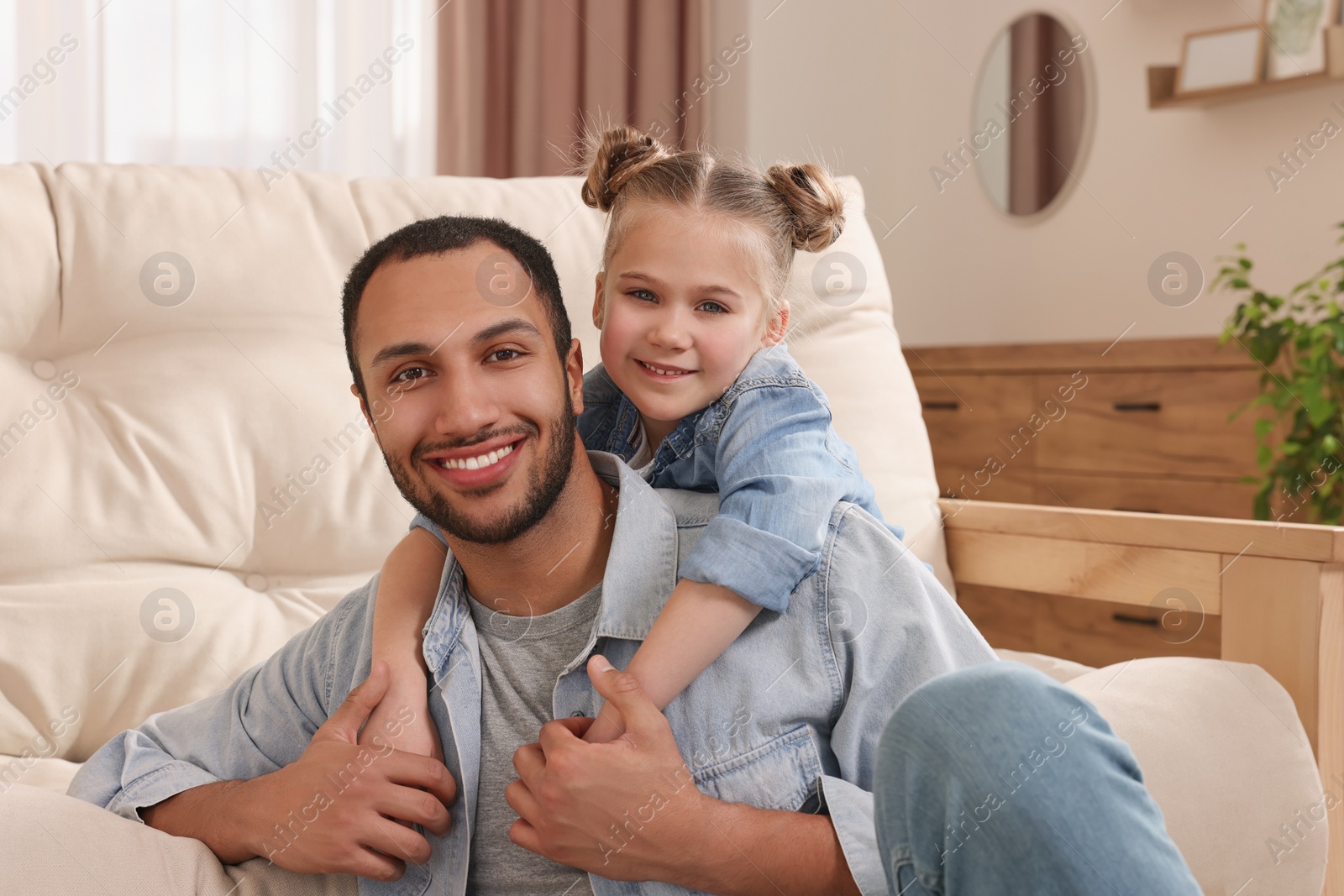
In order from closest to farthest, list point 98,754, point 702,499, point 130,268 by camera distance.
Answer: point 98,754
point 702,499
point 130,268

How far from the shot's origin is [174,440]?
4.31 feet

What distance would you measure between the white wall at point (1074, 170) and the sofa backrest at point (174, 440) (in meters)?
1.65

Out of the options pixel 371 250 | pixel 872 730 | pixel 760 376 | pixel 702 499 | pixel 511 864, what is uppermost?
pixel 371 250

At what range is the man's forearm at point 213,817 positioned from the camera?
879 mm

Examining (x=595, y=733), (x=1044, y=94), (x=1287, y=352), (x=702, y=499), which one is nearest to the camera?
(x=595, y=733)

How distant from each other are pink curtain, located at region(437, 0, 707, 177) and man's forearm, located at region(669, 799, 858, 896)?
85.1 inches

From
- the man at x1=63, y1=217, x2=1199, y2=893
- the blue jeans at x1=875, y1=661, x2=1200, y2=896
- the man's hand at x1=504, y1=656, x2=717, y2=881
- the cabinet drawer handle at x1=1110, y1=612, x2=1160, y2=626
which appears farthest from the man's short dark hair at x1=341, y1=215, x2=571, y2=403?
the cabinet drawer handle at x1=1110, y1=612, x2=1160, y2=626

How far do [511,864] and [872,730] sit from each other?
321 mm

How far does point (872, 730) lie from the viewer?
88 centimetres

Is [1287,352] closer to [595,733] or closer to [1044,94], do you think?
[1044,94]

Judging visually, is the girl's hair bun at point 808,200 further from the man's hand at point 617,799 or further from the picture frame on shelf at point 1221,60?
the picture frame on shelf at point 1221,60

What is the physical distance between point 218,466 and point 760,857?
85cm

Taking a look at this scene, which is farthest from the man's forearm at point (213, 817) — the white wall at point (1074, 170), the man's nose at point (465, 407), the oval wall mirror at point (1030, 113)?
the oval wall mirror at point (1030, 113)

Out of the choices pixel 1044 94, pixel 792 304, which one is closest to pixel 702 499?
pixel 792 304
